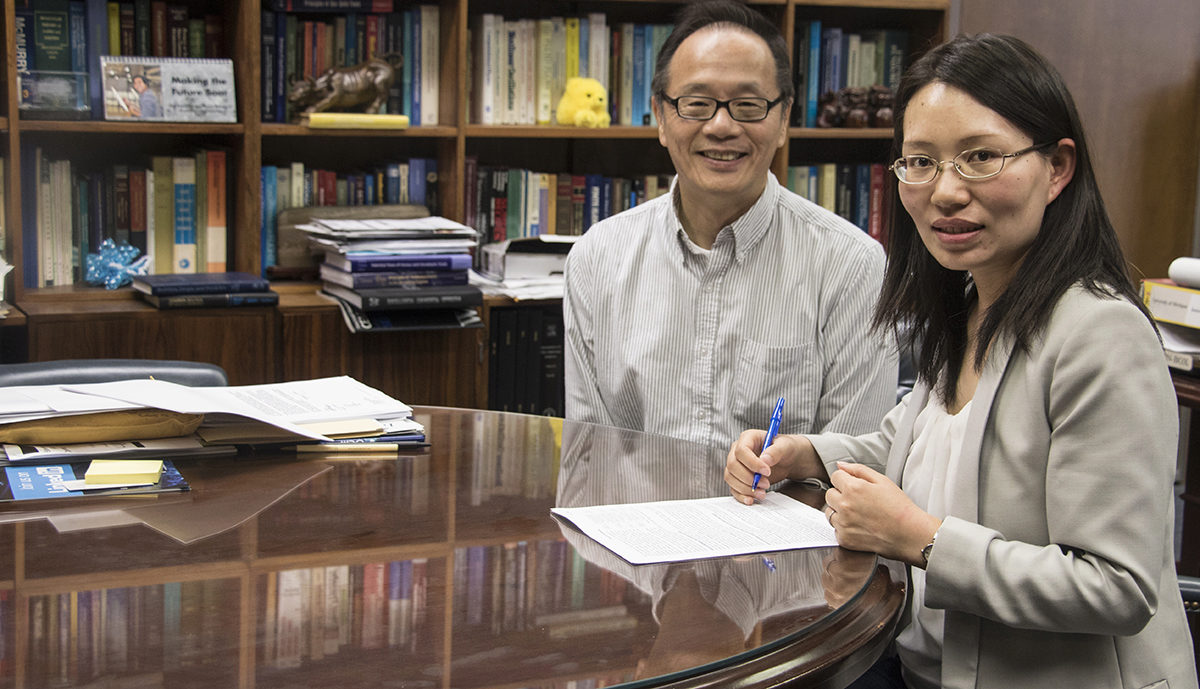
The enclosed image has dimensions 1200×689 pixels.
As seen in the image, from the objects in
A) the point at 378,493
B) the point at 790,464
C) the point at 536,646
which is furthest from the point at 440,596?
the point at 790,464

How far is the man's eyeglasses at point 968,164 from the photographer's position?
4.02 feet

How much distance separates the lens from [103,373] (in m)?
1.93

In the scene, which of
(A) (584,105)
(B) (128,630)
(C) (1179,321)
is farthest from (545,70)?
(B) (128,630)

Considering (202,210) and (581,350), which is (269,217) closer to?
(202,210)

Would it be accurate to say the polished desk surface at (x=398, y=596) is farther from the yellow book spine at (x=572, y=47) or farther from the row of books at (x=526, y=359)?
the yellow book spine at (x=572, y=47)

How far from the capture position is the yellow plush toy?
3180mm

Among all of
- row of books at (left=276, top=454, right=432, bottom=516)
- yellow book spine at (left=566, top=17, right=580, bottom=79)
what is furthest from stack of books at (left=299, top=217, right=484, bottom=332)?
row of books at (left=276, top=454, right=432, bottom=516)

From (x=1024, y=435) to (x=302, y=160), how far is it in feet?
8.21

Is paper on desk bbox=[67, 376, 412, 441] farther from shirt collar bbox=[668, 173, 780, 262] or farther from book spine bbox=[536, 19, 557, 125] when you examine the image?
book spine bbox=[536, 19, 557, 125]

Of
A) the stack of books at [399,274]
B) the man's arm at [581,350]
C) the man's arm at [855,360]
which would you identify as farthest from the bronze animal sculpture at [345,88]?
the man's arm at [855,360]

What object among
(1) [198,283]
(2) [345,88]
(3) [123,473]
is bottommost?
(3) [123,473]

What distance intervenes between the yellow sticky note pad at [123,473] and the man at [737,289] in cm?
88

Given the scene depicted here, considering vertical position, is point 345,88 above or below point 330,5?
below

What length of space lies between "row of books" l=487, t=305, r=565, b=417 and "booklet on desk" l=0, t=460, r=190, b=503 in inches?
65.6
